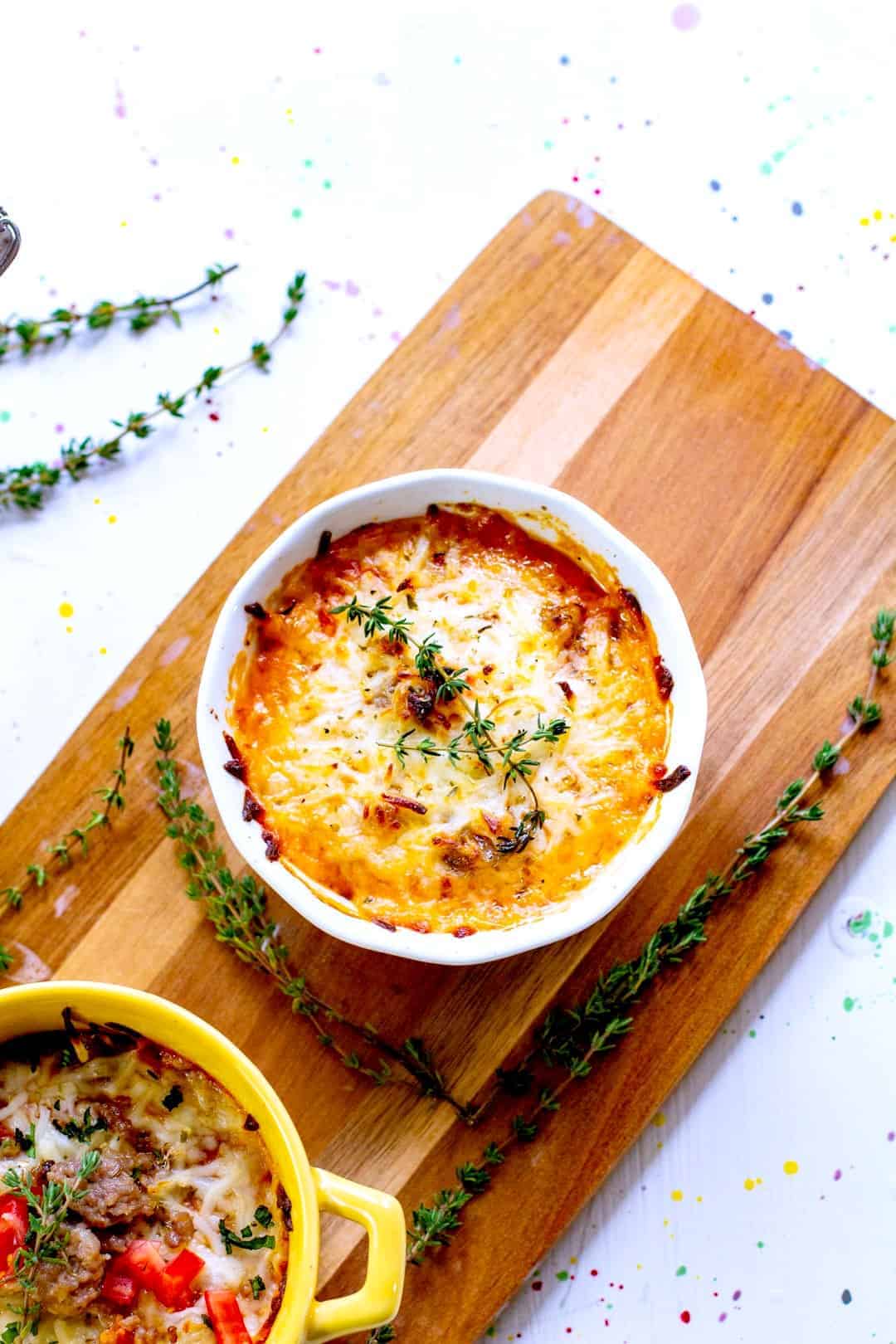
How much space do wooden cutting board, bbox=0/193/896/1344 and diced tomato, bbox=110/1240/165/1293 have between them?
1.35 feet

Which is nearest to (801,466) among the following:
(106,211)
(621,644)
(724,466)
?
(724,466)

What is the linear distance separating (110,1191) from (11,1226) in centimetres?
19

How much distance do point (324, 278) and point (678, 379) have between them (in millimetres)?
919

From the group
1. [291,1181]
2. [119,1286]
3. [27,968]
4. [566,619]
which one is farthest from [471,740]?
[119,1286]

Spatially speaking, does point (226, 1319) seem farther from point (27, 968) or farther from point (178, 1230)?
point (27, 968)

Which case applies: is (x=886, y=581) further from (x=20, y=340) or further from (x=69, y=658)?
(x=20, y=340)

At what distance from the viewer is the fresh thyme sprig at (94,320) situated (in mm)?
3217

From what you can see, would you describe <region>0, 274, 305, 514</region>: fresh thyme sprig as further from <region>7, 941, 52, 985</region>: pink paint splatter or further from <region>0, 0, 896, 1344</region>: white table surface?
<region>7, 941, 52, 985</region>: pink paint splatter

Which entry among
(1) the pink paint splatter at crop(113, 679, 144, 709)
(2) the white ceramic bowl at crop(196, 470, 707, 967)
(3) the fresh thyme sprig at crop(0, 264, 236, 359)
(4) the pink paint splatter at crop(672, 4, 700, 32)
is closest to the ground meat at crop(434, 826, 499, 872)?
(2) the white ceramic bowl at crop(196, 470, 707, 967)

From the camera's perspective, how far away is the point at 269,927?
285 centimetres

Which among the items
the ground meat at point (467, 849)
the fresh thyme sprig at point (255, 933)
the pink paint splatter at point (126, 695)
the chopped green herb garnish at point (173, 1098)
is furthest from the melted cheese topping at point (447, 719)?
the chopped green herb garnish at point (173, 1098)

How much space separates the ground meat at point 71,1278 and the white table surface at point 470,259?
949 millimetres

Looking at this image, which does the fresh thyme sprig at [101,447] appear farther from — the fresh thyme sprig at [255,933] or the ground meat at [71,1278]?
the ground meat at [71,1278]

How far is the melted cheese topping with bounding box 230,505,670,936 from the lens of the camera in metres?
2.67
